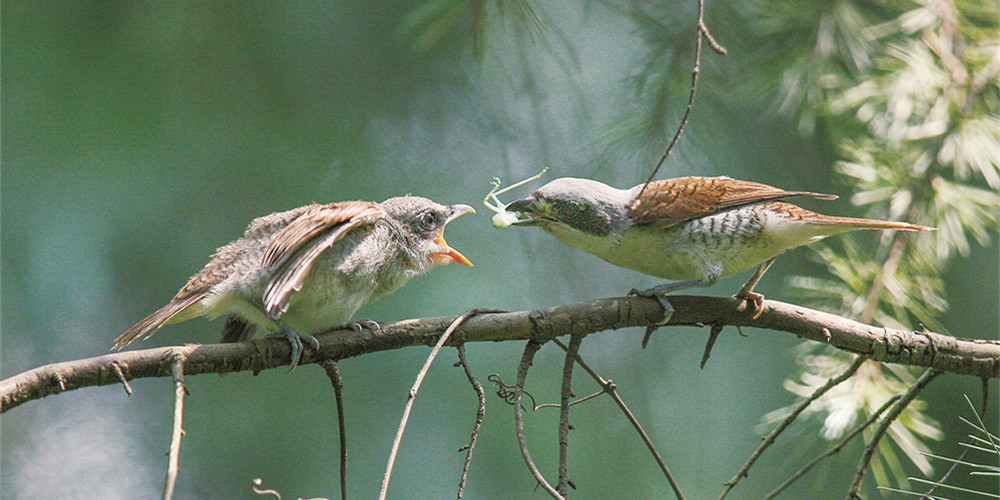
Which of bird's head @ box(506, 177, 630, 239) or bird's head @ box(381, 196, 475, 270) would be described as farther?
bird's head @ box(381, 196, 475, 270)

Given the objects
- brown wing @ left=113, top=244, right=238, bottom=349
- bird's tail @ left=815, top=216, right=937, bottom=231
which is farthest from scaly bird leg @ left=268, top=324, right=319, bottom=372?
bird's tail @ left=815, top=216, right=937, bottom=231

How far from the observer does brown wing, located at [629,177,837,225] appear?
5.54ft

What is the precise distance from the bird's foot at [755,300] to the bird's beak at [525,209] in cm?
51

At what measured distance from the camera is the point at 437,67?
Answer: 2625 mm

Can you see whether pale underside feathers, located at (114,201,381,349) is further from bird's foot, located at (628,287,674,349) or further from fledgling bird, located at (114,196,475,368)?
bird's foot, located at (628,287,674,349)

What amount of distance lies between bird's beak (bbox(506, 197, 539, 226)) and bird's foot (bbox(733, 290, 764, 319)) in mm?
511

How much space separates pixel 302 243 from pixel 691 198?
36.2 inches

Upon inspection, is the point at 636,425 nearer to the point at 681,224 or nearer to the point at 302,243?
the point at 681,224

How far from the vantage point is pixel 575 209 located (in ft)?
5.60

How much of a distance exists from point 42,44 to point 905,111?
9.63 feet

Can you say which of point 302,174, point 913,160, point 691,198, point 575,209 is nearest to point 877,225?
point 691,198

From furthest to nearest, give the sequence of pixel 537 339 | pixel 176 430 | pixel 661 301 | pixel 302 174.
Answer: pixel 302 174, pixel 661 301, pixel 537 339, pixel 176 430

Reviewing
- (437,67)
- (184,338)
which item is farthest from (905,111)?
(184,338)

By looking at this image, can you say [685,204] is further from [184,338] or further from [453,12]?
[184,338]
